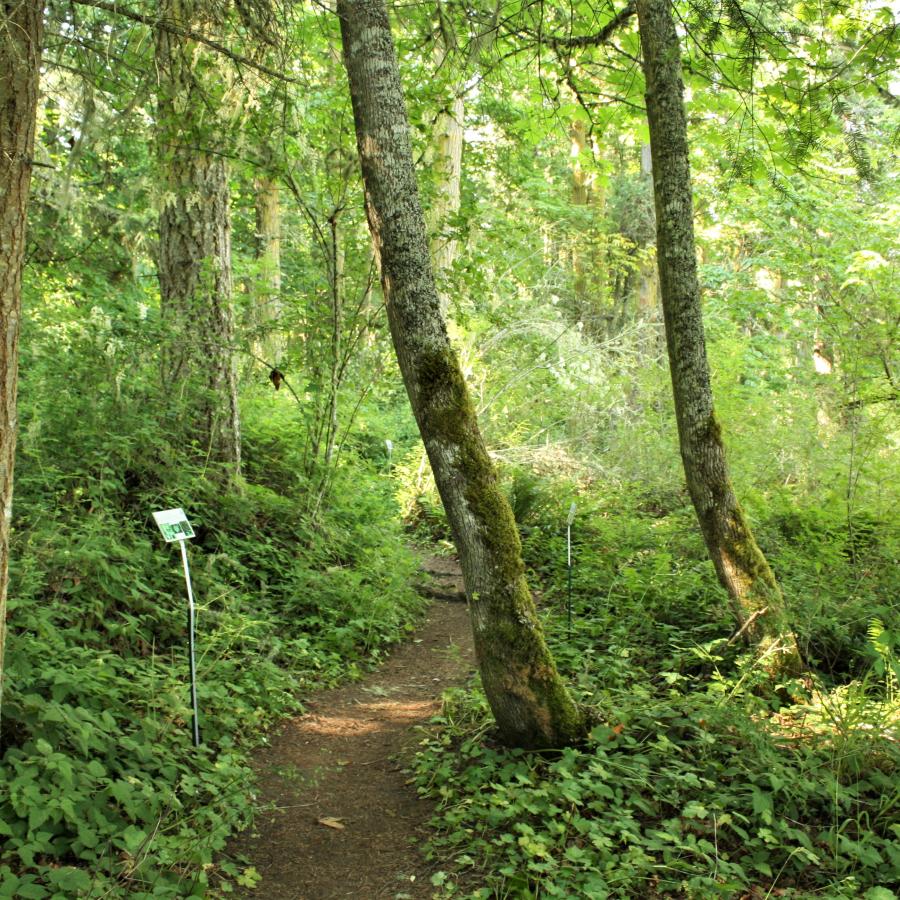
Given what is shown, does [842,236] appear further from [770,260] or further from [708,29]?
[708,29]

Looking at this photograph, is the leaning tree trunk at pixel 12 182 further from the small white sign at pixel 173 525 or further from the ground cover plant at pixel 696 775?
the ground cover plant at pixel 696 775

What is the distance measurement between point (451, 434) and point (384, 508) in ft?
15.6

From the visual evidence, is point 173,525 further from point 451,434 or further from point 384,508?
point 384,508

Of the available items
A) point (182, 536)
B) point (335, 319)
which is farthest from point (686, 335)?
point (335, 319)

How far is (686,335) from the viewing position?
5.27 metres

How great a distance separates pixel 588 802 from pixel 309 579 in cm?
370

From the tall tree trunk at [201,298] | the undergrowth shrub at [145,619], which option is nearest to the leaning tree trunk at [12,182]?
the undergrowth shrub at [145,619]

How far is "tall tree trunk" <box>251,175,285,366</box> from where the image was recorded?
25.0 ft

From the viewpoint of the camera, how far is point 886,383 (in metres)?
7.36

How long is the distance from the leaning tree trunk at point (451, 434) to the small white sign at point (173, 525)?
161 cm

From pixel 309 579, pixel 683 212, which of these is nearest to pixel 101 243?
pixel 309 579

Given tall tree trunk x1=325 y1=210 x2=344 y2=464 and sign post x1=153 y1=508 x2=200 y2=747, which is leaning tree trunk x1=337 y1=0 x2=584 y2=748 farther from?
tall tree trunk x1=325 y1=210 x2=344 y2=464

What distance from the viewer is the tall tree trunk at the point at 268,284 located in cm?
763

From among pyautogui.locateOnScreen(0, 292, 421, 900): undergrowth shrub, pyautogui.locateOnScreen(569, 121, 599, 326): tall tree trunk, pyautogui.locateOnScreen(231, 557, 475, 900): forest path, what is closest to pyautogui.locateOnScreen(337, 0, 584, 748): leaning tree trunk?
pyautogui.locateOnScreen(231, 557, 475, 900): forest path
